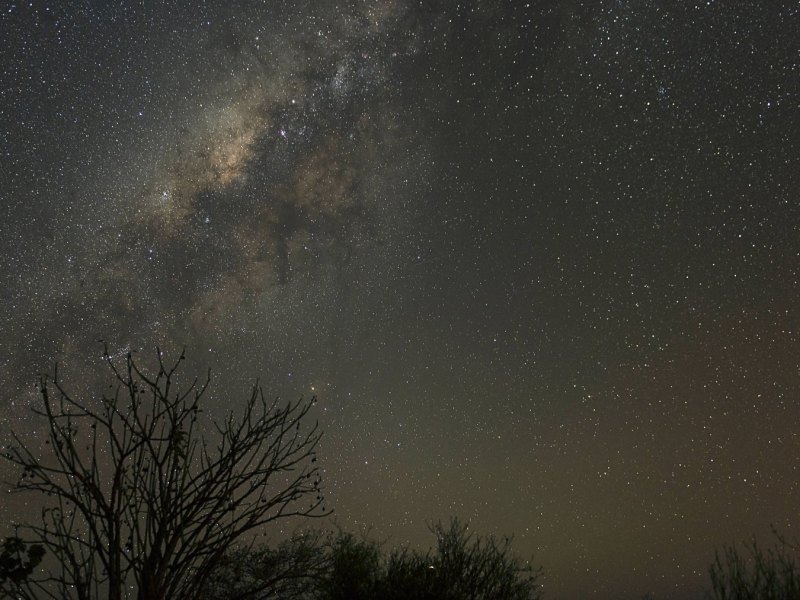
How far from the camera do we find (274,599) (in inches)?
383

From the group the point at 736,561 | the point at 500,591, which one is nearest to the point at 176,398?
the point at 736,561

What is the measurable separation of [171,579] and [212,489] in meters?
0.80

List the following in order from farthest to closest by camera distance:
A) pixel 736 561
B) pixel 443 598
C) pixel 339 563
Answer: pixel 339 563 < pixel 443 598 < pixel 736 561

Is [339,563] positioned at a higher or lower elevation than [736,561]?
higher

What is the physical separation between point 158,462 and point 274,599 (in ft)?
18.8

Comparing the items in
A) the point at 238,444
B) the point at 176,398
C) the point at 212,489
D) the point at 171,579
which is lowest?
the point at 171,579

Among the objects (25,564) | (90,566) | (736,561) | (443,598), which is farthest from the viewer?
(443,598)

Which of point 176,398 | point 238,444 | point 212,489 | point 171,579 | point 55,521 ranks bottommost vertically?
point 171,579

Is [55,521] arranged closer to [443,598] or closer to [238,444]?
[238,444]

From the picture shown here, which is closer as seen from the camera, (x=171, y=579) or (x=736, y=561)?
(x=171, y=579)

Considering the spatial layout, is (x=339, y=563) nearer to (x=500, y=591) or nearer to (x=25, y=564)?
(x=500, y=591)

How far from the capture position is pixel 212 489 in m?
5.27

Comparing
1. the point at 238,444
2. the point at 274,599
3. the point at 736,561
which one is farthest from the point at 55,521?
the point at 736,561

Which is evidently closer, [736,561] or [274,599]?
[736,561]
